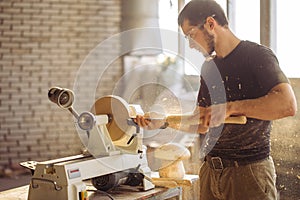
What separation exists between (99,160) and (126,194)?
0.81 feet

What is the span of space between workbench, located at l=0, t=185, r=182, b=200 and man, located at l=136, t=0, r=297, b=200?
34 centimetres

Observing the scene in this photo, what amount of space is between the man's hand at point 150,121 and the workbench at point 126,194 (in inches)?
13.7

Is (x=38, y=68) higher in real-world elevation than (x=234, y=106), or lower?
higher

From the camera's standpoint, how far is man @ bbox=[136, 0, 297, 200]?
1.99 meters

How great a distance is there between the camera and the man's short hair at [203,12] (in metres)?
2.20

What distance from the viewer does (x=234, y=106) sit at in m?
2.00

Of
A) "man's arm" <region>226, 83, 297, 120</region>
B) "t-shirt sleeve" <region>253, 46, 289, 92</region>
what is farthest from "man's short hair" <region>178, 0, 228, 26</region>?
"man's arm" <region>226, 83, 297, 120</region>

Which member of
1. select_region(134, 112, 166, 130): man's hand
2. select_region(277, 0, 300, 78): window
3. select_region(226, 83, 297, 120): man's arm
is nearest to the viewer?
select_region(226, 83, 297, 120): man's arm

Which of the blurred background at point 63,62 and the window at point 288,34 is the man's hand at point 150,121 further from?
the blurred background at point 63,62

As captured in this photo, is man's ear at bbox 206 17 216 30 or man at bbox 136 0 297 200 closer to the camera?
man at bbox 136 0 297 200

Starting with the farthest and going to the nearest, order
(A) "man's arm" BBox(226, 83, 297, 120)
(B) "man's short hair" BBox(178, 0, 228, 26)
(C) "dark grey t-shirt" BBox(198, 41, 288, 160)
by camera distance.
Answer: (B) "man's short hair" BBox(178, 0, 228, 26) → (C) "dark grey t-shirt" BBox(198, 41, 288, 160) → (A) "man's arm" BBox(226, 83, 297, 120)

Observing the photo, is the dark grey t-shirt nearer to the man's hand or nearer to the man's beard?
the man's beard

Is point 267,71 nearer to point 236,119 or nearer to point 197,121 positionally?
point 236,119

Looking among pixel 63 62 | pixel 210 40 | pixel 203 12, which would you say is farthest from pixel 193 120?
pixel 63 62
